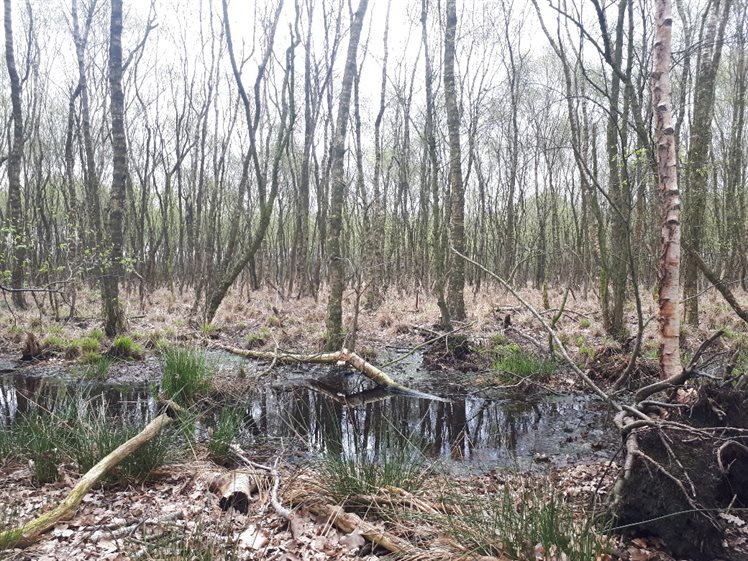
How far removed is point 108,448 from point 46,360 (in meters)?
6.06

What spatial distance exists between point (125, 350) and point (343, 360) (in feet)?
13.0

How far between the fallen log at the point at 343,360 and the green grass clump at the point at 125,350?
1.60 meters

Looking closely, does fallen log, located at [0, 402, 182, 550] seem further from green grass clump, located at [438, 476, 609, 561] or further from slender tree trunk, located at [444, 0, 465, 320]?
slender tree trunk, located at [444, 0, 465, 320]

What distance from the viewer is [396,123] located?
844 inches

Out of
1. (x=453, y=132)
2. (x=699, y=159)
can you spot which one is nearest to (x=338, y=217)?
(x=453, y=132)

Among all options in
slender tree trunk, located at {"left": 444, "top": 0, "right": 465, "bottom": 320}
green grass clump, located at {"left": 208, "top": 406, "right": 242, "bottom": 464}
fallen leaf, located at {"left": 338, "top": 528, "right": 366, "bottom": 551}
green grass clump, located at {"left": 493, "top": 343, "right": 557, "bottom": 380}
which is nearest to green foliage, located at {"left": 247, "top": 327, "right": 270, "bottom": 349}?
slender tree trunk, located at {"left": 444, "top": 0, "right": 465, "bottom": 320}

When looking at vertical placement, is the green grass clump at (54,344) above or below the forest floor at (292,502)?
above

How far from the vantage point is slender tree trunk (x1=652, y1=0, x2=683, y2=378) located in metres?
3.82

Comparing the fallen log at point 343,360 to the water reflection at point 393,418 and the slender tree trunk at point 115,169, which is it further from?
the slender tree trunk at point 115,169

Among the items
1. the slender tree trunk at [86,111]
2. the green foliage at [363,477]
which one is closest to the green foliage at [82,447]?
the green foliage at [363,477]

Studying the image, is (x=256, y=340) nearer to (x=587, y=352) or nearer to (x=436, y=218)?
(x=436, y=218)

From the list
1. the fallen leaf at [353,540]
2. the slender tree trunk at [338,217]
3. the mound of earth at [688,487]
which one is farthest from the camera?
the slender tree trunk at [338,217]

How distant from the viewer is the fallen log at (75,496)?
2506 mm

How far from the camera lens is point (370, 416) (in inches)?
238
